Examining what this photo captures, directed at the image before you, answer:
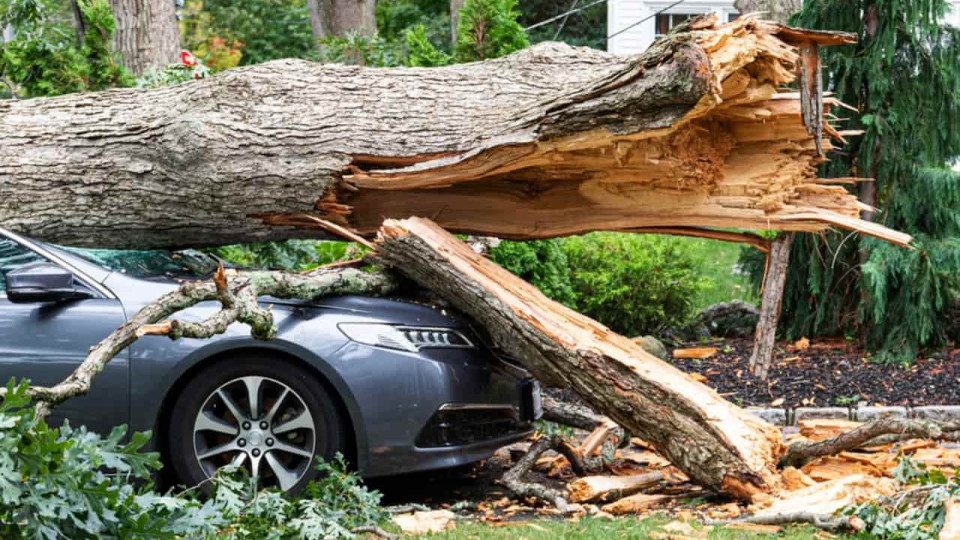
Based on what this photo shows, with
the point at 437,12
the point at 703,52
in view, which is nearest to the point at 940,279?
the point at 703,52

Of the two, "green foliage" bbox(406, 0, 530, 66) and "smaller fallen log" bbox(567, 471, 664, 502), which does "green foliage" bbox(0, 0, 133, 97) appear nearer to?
"green foliage" bbox(406, 0, 530, 66)

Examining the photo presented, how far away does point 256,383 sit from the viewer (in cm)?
588

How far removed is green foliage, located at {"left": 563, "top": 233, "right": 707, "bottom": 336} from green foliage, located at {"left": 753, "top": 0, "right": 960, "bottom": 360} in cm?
133

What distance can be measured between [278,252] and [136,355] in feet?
13.1

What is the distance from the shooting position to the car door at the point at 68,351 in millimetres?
5914

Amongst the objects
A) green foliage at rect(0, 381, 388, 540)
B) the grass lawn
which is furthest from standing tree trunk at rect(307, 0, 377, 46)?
green foliage at rect(0, 381, 388, 540)

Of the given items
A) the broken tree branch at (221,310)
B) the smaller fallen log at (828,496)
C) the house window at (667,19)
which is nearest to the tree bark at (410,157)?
the broken tree branch at (221,310)

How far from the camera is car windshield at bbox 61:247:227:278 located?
6.40 metres

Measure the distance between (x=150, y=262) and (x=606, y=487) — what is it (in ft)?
9.33

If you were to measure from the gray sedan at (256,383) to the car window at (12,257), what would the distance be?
0.15 m

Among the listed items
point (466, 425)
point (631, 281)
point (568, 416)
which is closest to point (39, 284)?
point (466, 425)

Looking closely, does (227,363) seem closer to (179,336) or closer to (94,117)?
(179,336)

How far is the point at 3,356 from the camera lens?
5.95m

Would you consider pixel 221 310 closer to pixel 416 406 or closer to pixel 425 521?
pixel 416 406
